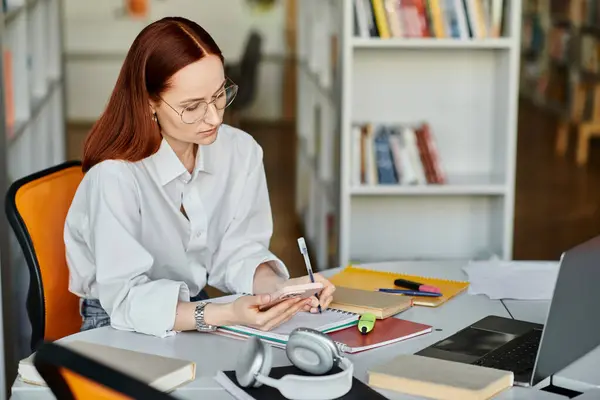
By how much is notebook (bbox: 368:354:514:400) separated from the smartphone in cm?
25

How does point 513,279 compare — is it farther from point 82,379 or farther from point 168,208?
point 82,379

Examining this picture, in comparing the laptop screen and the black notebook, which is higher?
the laptop screen

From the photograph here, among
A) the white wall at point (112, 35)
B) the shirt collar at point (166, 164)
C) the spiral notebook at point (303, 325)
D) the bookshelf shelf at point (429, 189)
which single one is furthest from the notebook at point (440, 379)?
the white wall at point (112, 35)

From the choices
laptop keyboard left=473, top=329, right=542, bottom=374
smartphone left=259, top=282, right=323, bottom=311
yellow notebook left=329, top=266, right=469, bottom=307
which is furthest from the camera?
yellow notebook left=329, top=266, right=469, bottom=307

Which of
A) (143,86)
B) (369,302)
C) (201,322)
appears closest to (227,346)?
(201,322)

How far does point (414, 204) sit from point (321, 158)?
89 centimetres

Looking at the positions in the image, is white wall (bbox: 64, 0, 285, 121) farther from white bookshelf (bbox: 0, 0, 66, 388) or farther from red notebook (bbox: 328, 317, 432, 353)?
red notebook (bbox: 328, 317, 432, 353)

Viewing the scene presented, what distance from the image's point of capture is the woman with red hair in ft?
6.28

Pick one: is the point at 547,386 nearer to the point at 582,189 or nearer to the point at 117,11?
the point at 582,189

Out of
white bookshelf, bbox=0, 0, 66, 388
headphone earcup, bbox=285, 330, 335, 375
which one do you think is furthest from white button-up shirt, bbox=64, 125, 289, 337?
white bookshelf, bbox=0, 0, 66, 388

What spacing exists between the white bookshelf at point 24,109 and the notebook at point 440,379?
172 cm

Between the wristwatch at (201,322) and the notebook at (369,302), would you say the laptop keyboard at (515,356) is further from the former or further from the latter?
the wristwatch at (201,322)

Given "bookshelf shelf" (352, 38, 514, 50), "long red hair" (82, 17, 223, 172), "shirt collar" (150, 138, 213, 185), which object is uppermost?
"bookshelf shelf" (352, 38, 514, 50)

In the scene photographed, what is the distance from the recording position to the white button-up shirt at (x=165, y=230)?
77.2 inches
